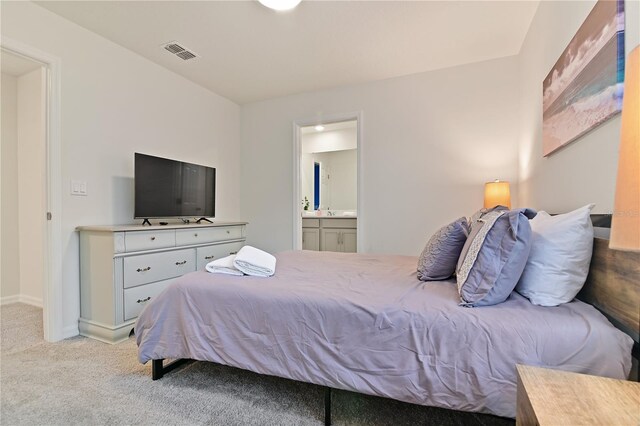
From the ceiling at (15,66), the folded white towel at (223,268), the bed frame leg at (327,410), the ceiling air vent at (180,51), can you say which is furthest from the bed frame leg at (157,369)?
the ceiling at (15,66)

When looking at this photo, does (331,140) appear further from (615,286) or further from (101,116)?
(615,286)

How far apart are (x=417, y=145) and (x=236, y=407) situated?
3.07m

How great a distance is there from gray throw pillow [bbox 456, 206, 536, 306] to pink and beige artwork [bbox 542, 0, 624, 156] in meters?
0.61

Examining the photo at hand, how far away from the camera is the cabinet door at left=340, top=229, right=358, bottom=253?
4426 millimetres

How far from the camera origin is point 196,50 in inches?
113

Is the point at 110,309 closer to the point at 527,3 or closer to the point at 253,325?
the point at 253,325

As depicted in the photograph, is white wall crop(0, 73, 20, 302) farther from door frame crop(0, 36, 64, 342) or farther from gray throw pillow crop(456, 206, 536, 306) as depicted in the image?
gray throw pillow crop(456, 206, 536, 306)

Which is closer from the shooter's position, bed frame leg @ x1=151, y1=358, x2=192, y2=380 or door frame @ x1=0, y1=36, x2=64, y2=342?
bed frame leg @ x1=151, y1=358, x2=192, y2=380

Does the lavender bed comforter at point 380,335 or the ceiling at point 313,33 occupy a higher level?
the ceiling at point 313,33

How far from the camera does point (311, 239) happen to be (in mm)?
4781

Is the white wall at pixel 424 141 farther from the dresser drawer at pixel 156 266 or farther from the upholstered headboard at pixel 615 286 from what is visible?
the upholstered headboard at pixel 615 286

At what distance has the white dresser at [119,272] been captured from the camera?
2277 mm

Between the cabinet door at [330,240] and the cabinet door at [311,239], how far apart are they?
0.29ft

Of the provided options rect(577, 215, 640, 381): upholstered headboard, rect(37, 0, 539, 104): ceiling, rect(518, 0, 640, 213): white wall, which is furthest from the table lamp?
rect(577, 215, 640, 381): upholstered headboard
